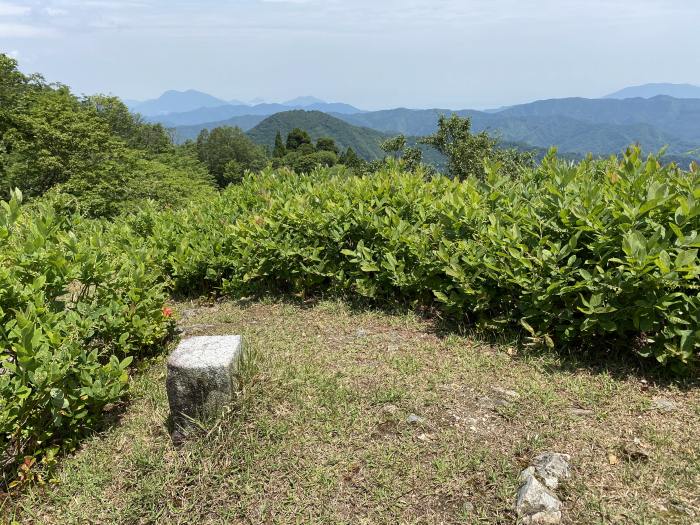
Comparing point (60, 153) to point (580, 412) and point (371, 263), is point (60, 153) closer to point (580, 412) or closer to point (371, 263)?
point (371, 263)

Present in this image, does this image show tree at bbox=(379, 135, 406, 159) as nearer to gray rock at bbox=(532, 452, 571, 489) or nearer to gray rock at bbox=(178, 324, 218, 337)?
gray rock at bbox=(178, 324, 218, 337)

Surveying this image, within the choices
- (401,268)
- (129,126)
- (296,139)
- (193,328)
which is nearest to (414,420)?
(401,268)

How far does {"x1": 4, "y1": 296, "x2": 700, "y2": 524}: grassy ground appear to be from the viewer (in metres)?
2.46

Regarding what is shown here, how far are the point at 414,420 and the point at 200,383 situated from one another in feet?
4.45

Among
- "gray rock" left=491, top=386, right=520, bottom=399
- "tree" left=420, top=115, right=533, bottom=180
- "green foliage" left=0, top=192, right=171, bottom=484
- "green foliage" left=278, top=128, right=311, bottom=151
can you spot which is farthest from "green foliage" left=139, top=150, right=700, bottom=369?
"green foliage" left=278, top=128, right=311, bottom=151

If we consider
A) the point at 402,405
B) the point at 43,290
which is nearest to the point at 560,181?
the point at 402,405

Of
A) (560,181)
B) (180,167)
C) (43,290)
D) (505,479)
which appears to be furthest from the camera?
(180,167)

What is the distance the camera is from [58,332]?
9.47 ft

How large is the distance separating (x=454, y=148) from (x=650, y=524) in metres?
28.5

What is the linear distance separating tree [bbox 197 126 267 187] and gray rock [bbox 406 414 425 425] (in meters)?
74.9

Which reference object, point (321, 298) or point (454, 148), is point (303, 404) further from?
point (454, 148)

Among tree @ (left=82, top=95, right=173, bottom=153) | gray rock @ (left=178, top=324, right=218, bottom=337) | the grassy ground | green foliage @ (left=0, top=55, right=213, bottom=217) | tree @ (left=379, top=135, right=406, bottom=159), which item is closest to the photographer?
the grassy ground

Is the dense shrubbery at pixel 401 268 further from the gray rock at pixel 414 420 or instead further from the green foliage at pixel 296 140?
the green foliage at pixel 296 140

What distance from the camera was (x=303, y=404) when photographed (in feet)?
10.5
